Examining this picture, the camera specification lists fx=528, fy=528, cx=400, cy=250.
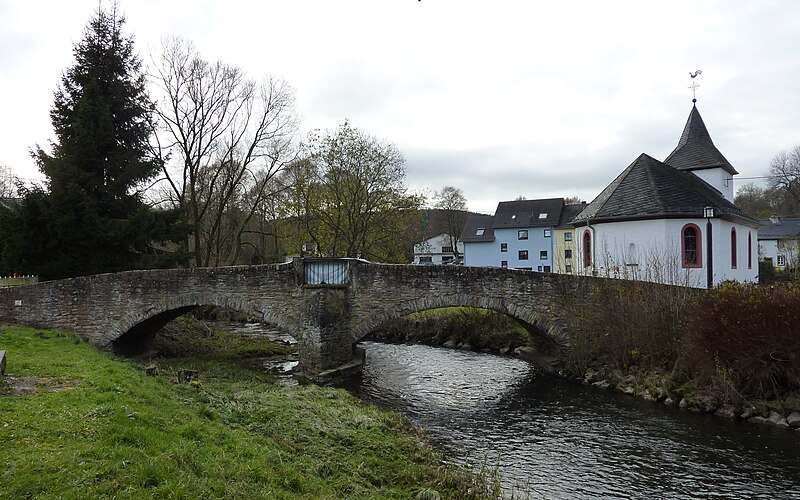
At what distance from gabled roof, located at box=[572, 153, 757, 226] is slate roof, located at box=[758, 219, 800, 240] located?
28984mm

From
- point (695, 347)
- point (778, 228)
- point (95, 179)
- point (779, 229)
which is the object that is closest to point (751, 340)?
point (695, 347)

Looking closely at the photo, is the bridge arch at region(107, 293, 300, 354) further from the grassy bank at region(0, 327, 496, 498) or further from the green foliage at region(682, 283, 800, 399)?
the green foliage at region(682, 283, 800, 399)

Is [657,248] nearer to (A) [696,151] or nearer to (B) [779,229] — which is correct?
(A) [696,151]

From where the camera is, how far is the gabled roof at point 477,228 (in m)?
47.9

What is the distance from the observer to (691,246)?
19156 mm

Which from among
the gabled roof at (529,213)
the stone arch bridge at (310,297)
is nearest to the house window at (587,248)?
the stone arch bridge at (310,297)

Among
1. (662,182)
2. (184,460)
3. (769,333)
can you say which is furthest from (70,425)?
(662,182)

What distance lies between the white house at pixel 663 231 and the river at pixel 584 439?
555 centimetres

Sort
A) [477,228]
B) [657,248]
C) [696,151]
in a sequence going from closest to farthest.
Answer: [657,248] → [696,151] → [477,228]

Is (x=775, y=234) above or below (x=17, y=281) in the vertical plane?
above

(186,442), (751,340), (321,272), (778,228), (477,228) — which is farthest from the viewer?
(477,228)

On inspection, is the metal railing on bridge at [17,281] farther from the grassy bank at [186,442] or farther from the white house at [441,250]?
the white house at [441,250]

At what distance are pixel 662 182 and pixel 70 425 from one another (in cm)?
2059

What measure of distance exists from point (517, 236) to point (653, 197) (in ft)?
90.7
